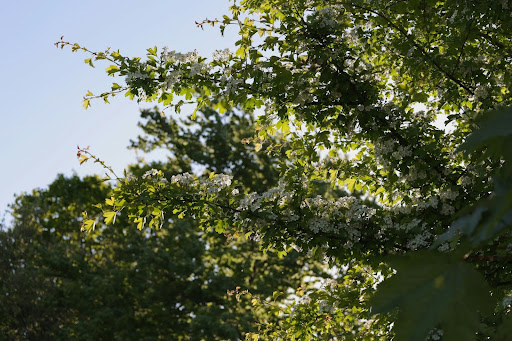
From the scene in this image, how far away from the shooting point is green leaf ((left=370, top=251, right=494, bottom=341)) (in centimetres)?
74

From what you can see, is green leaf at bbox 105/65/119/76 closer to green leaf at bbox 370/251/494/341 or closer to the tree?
green leaf at bbox 370/251/494/341

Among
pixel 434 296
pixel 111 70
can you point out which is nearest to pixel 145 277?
pixel 111 70

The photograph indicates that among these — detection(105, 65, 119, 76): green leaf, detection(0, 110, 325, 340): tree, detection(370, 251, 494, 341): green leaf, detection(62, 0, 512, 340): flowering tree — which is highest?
detection(0, 110, 325, 340): tree

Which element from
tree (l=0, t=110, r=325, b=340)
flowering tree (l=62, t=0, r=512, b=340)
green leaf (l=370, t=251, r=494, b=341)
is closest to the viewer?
green leaf (l=370, t=251, r=494, b=341)

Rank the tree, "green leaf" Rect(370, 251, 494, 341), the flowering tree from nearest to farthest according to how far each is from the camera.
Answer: "green leaf" Rect(370, 251, 494, 341) → the flowering tree → the tree

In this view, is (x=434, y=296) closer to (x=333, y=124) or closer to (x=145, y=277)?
(x=333, y=124)

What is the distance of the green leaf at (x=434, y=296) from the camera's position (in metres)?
0.74

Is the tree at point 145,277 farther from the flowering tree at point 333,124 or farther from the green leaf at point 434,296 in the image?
the green leaf at point 434,296

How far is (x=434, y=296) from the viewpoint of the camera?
2.47 ft

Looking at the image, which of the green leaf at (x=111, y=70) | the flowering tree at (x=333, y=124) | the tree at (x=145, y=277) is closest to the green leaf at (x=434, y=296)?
the flowering tree at (x=333, y=124)

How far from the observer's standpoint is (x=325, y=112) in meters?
4.52

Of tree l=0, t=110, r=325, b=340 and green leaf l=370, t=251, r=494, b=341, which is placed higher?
tree l=0, t=110, r=325, b=340

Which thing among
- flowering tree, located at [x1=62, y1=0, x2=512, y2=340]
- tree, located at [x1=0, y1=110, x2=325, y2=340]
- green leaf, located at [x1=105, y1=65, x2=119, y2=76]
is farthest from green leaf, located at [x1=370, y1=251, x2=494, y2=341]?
tree, located at [x1=0, y1=110, x2=325, y2=340]

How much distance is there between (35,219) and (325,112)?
17.3 metres
